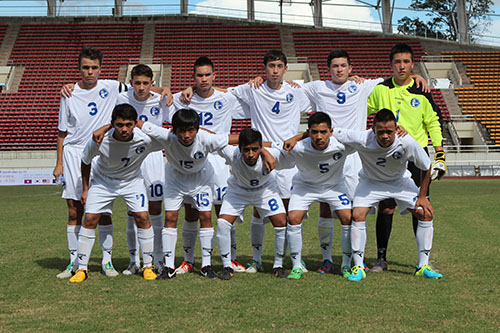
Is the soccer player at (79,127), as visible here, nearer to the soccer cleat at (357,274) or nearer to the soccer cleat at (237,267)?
the soccer cleat at (237,267)

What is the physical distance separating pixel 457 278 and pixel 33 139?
23.1m

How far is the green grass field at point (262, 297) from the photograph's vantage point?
3.81 metres

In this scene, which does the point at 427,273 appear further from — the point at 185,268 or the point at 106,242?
the point at 106,242

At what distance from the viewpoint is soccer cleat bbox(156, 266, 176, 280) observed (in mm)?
5445

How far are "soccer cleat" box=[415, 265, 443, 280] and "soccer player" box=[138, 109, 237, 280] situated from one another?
6.60ft

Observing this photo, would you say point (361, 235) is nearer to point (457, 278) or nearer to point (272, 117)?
point (457, 278)

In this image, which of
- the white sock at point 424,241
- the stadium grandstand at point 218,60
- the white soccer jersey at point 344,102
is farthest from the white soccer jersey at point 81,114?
the stadium grandstand at point 218,60

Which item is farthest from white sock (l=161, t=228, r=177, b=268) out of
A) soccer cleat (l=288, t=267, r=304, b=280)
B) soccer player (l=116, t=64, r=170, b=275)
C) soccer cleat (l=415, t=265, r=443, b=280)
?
soccer cleat (l=415, t=265, r=443, b=280)

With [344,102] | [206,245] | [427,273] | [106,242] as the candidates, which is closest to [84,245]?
[106,242]

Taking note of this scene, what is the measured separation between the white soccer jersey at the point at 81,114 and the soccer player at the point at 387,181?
2569mm

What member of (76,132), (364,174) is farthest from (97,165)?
(364,174)

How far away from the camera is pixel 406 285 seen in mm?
5027

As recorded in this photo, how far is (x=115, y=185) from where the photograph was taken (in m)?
5.62

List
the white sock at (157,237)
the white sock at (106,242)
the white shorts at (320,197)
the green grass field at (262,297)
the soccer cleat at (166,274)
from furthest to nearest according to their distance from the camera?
the white sock at (157,237) < the white sock at (106,242) < the white shorts at (320,197) < the soccer cleat at (166,274) < the green grass field at (262,297)
